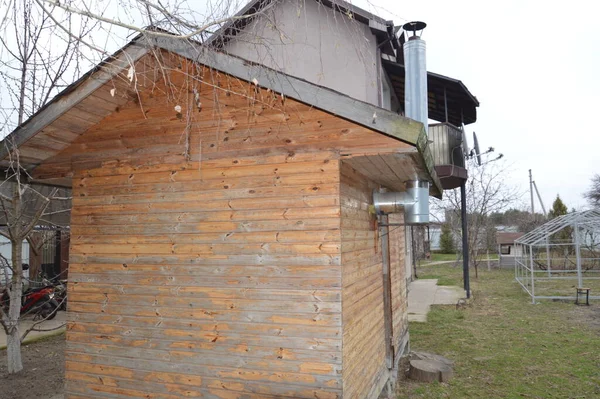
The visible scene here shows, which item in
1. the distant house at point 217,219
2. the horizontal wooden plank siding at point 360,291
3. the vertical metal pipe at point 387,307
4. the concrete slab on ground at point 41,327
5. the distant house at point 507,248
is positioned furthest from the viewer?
the distant house at point 507,248

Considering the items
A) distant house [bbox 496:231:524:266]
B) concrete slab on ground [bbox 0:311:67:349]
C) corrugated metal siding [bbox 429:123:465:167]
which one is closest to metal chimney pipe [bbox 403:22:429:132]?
corrugated metal siding [bbox 429:123:465:167]

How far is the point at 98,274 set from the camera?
502cm

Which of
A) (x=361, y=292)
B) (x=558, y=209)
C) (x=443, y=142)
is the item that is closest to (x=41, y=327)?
(x=361, y=292)

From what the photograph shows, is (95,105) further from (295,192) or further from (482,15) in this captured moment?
(482,15)

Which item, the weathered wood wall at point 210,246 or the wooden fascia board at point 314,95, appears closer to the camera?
the wooden fascia board at point 314,95

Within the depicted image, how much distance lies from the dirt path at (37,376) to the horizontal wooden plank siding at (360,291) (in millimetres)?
4354

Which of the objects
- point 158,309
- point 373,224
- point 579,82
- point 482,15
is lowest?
point 158,309

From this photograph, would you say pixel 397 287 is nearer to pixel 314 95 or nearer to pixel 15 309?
pixel 314 95

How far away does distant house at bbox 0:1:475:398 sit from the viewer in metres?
4.10

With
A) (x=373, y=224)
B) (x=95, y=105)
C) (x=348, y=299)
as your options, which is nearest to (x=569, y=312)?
(x=373, y=224)

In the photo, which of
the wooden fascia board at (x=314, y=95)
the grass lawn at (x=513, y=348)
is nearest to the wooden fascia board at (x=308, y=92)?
the wooden fascia board at (x=314, y=95)

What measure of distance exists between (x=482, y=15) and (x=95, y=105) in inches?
152

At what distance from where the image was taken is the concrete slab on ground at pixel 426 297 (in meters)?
13.2

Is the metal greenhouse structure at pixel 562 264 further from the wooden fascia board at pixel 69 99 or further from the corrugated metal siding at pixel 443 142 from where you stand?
the wooden fascia board at pixel 69 99
